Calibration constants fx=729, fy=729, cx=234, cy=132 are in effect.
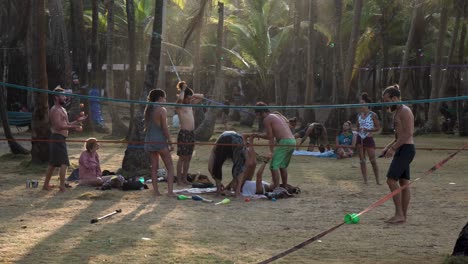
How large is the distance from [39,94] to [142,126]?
6.91 ft

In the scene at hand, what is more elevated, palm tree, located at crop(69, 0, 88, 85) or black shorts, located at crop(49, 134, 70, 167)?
palm tree, located at crop(69, 0, 88, 85)

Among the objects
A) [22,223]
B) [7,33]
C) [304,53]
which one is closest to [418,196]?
[22,223]

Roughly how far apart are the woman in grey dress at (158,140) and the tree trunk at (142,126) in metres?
Answer: 2.22

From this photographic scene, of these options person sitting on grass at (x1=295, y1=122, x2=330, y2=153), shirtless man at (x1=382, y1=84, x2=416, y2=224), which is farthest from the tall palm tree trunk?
shirtless man at (x1=382, y1=84, x2=416, y2=224)

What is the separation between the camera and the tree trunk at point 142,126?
14.0 meters

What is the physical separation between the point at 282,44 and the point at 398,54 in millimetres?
6778

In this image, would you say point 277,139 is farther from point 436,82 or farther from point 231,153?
point 436,82

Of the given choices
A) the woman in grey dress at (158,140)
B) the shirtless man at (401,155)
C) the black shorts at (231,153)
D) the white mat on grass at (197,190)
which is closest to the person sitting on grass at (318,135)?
the white mat on grass at (197,190)

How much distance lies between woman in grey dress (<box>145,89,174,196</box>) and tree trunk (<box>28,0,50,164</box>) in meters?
3.67

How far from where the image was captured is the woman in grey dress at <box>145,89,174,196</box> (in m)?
11.4

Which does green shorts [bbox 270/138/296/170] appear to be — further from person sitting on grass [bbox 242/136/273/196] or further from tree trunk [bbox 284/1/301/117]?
tree trunk [bbox 284/1/301/117]

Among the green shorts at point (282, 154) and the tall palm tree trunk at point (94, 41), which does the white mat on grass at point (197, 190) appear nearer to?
the green shorts at point (282, 154)

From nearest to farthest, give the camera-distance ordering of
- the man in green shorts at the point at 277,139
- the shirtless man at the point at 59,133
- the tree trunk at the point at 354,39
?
the shirtless man at the point at 59,133, the man in green shorts at the point at 277,139, the tree trunk at the point at 354,39

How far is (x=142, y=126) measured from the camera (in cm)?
1465
